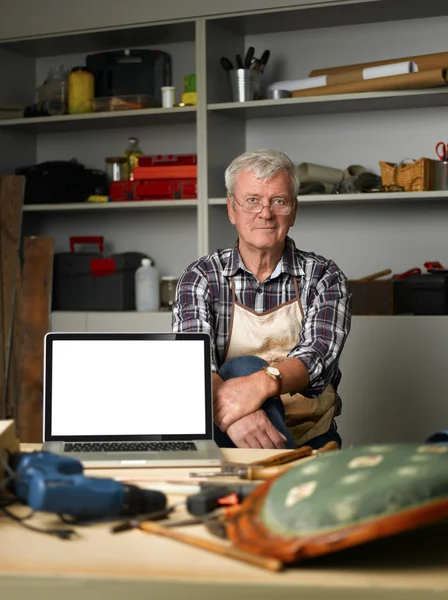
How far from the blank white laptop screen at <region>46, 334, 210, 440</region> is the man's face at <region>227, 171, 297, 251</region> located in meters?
0.76

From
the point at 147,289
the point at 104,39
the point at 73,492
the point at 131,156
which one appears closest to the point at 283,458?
the point at 73,492

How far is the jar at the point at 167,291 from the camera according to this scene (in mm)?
3898

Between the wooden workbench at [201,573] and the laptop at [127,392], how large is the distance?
595mm

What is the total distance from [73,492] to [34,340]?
2948mm

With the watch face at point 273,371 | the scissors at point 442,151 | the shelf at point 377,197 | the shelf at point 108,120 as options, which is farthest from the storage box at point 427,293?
the watch face at point 273,371

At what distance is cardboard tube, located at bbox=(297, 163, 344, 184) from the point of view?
3.56m

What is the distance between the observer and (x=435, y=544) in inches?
37.2

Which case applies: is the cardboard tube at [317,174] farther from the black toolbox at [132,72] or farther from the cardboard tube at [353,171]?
the black toolbox at [132,72]

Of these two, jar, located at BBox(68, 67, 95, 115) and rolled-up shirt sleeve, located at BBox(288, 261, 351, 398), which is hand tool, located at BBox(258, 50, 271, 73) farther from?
rolled-up shirt sleeve, located at BBox(288, 261, 351, 398)

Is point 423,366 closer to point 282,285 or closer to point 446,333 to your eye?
point 446,333

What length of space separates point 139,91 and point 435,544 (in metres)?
3.29

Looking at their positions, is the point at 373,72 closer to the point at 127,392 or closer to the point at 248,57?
the point at 248,57

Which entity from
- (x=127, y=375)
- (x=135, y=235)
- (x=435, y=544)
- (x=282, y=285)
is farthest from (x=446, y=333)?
(x=435, y=544)

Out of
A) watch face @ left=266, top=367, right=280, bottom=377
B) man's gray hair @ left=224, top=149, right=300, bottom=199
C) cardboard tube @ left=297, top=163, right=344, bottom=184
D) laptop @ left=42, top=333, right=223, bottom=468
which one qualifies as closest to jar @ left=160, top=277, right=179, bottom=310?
cardboard tube @ left=297, top=163, right=344, bottom=184
